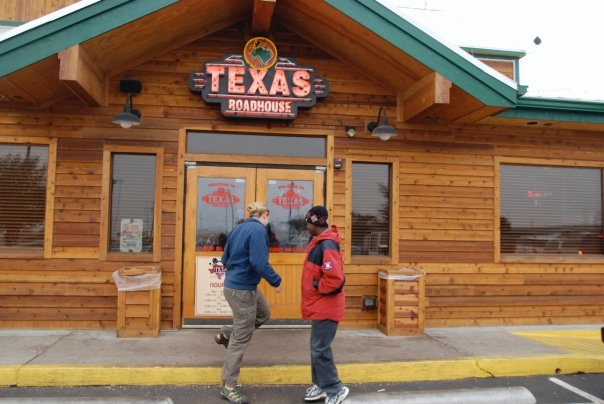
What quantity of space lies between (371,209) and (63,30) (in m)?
4.77

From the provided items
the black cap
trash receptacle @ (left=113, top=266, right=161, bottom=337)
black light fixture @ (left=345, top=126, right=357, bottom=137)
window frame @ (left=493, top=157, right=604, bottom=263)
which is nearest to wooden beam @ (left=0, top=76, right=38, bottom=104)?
trash receptacle @ (left=113, top=266, right=161, bottom=337)

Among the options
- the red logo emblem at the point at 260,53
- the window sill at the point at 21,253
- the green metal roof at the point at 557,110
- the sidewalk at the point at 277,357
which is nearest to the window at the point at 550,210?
the green metal roof at the point at 557,110

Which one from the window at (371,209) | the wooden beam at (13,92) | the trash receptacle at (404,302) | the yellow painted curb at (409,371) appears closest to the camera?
the yellow painted curb at (409,371)

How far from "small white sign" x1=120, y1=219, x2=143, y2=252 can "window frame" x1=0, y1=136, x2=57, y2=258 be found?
0.95m

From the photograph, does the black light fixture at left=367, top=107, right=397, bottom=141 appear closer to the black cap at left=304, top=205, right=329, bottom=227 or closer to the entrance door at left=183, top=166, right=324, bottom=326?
the entrance door at left=183, top=166, right=324, bottom=326

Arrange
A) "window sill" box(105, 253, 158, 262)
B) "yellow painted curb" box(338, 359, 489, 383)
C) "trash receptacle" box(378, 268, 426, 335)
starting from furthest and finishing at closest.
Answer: "window sill" box(105, 253, 158, 262) → "trash receptacle" box(378, 268, 426, 335) → "yellow painted curb" box(338, 359, 489, 383)

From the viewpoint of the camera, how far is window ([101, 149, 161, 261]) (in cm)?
683

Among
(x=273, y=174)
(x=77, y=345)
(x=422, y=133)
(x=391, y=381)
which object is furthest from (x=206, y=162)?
(x=391, y=381)

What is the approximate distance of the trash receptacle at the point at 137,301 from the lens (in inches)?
241

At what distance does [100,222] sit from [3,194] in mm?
1450

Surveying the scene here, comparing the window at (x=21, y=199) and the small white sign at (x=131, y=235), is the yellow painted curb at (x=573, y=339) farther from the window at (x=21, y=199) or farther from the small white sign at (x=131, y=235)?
the window at (x=21, y=199)

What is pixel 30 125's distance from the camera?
22.0ft

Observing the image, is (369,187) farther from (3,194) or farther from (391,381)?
(3,194)

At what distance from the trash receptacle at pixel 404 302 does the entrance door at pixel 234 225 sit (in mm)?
1313
